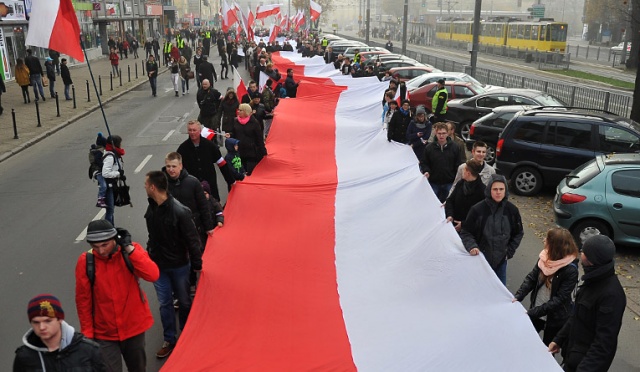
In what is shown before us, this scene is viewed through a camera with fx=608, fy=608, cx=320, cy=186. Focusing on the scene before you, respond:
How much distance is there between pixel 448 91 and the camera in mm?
18438

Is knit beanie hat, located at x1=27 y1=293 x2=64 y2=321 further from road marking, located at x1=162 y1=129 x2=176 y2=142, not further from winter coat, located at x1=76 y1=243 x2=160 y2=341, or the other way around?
road marking, located at x1=162 y1=129 x2=176 y2=142

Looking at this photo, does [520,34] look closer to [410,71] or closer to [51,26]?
[410,71]

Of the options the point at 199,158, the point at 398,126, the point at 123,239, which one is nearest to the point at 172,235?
the point at 123,239

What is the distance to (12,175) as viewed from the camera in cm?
1395

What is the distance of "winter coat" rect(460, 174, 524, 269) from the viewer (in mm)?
6230

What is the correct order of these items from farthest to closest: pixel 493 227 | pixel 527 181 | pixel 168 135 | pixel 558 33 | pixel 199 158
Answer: pixel 558 33 < pixel 168 135 < pixel 527 181 < pixel 199 158 < pixel 493 227

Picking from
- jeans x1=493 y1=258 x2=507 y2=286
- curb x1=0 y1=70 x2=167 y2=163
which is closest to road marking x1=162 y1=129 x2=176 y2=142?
curb x1=0 y1=70 x2=167 y2=163

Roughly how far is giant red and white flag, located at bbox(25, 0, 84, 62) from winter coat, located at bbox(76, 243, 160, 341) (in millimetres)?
4542

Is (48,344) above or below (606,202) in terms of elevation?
above

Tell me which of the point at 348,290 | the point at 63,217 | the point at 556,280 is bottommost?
the point at 63,217

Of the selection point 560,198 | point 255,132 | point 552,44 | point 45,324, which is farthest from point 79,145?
point 552,44

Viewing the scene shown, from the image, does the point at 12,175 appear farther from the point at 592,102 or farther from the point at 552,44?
the point at 552,44

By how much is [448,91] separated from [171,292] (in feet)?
46.1

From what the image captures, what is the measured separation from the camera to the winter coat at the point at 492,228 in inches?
245
